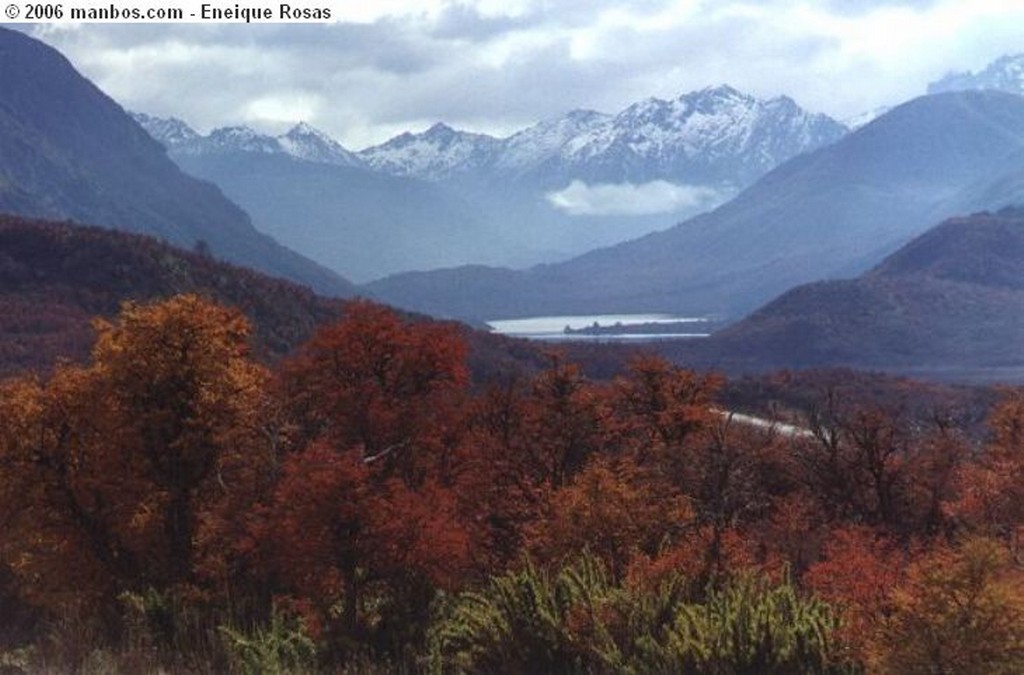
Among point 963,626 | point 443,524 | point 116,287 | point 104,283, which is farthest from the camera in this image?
point 104,283

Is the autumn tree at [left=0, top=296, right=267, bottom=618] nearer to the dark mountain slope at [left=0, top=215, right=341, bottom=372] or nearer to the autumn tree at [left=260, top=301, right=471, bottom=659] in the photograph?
the autumn tree at [left=260, top=301, right=471, bottom=659]

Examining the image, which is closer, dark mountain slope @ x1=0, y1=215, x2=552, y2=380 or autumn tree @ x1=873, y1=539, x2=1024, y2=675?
autumn tree @ x1=873, y1=539, x2=1024, y2=675

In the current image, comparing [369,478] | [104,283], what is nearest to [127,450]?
[369,478]

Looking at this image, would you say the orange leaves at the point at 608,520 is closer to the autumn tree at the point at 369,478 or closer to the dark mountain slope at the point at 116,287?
the autumn tree at the point at 369,478

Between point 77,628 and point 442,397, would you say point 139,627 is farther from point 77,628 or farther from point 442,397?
point 442,397

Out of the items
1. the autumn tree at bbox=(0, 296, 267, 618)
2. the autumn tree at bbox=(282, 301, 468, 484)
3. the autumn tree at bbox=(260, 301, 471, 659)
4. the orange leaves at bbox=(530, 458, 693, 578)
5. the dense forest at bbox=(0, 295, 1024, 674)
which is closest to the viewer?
the dense forest at bbox=(0, 295, 1024, 674)

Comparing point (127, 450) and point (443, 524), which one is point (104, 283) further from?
point (443, 524)

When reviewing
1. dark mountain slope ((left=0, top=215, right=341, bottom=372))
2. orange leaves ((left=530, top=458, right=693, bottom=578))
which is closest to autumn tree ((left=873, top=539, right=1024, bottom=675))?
orange leaves ((left=530, top=458, right=693, bottom=578))

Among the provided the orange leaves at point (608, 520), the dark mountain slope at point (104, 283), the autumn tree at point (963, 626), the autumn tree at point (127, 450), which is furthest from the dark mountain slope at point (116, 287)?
the autumn tree at point (963, 626)
